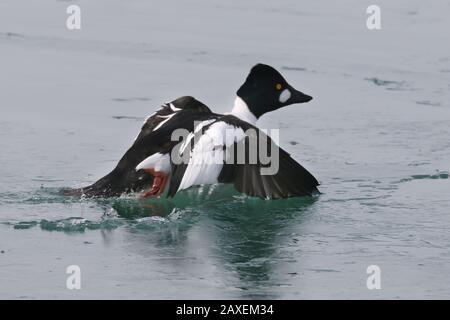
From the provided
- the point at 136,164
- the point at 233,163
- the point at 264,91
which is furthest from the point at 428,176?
the point at 136,164

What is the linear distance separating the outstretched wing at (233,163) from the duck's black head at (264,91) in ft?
2.58

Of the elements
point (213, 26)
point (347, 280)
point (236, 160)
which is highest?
point (213, 26)

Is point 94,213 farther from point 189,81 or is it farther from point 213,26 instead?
point 213,26

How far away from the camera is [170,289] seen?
6.67 m

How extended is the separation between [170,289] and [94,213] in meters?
1.75

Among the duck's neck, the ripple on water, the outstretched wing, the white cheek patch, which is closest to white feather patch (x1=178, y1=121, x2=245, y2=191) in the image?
the outstretched wing

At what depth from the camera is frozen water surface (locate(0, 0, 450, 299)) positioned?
705 cm

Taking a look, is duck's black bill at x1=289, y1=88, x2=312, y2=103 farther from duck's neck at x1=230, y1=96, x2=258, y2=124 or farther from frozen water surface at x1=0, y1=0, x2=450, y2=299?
frozen water surface at x1=0, y1=0, x2=450, y2=299

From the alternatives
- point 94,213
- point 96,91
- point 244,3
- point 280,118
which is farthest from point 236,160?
point 244,3

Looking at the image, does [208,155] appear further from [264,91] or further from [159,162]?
[264,91]

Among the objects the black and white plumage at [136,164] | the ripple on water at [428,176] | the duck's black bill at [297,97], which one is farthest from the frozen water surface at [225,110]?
the duck's black bill at [297,97]

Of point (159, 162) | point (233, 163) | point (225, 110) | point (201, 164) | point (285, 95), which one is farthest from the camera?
point (225, 110)

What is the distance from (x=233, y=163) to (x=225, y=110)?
2724mm

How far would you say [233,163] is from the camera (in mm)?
8352
